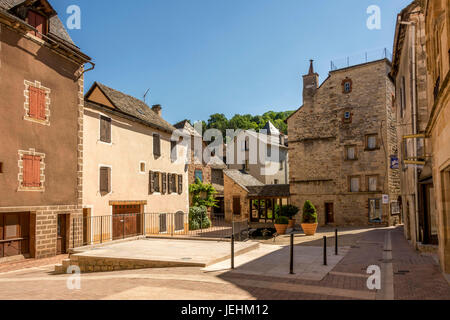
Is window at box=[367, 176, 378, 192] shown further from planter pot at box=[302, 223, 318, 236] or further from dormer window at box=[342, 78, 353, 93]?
planter pot at box=[302, 223, 318, 236]

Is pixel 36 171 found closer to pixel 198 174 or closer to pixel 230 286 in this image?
pixel 230 286

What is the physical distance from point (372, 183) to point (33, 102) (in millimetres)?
21923

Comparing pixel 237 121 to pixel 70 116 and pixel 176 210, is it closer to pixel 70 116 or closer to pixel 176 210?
pixel 176 210

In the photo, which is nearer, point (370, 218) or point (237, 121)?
point (370, 218)

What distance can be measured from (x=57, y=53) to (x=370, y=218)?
2202 cm

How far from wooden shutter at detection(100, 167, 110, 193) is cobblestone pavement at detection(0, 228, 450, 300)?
9.11 m

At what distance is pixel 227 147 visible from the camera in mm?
44719

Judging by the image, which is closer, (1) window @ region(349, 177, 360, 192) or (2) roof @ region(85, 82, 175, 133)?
(2) roof @ region(85, 82, 175, 133)

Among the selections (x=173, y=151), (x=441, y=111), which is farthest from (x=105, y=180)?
(x=441, y=111)

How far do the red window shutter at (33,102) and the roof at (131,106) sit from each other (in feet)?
20.4

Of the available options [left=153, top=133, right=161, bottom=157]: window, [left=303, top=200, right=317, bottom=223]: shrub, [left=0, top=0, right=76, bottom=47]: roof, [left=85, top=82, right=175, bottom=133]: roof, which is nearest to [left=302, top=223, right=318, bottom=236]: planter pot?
[left=303, top=200, right=317, bottom=223]: shrub

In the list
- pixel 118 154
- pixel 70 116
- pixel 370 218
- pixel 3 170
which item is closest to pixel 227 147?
pixel 370 218

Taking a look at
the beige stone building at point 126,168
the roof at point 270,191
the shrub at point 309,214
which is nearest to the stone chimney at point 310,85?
the roof at point 270,191

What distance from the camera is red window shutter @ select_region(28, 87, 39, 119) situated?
14.3 meters
